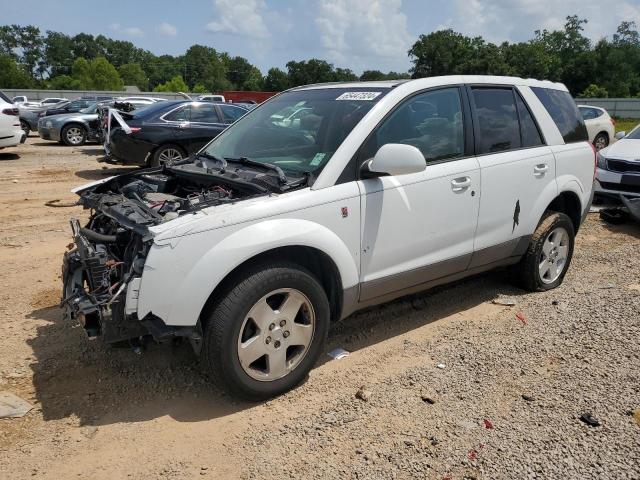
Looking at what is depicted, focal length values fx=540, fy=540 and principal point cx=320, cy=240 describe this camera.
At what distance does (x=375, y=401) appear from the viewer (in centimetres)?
333

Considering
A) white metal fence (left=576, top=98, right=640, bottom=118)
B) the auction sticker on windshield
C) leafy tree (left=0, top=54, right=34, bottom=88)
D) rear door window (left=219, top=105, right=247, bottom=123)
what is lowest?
the auction sticker on windshield

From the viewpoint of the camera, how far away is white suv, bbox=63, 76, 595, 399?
2961mm

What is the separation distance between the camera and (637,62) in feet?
238

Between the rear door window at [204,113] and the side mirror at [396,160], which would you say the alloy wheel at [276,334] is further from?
the rear door window at [204,113]

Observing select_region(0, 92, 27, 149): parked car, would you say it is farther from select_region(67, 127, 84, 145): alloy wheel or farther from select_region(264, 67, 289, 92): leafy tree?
select_region(264, 67, 289, 92): leafy tree

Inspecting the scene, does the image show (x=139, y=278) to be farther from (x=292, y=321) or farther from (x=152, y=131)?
(x=152, y=131)

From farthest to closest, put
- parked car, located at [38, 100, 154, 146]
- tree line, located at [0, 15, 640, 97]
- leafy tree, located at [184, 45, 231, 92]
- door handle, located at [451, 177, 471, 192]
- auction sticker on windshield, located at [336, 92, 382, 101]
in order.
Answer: leafy tree, located at [184, 45, 231, 92]
tree line, located at [0, 15, 640, 97]
parked car, located at [38, 100, 154, 146]
door handle, located at [451, 177, 471, 192]
auction sticker on windshield, located at [336, 92, 382, 101]

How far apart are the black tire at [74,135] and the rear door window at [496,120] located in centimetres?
1622

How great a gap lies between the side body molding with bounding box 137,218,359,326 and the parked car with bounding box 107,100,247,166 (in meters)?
7.66

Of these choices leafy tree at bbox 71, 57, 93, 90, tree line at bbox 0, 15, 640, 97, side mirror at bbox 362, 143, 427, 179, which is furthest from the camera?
leafy tree at bbox 71, 57, 93, 90

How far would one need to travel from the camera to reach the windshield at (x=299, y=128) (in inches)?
143

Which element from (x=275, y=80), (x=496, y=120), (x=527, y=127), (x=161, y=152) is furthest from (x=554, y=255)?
(x=275, y=80)

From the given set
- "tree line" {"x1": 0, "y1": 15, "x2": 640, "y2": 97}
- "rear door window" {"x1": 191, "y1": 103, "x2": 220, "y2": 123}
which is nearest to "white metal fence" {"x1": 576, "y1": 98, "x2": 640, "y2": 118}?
"tree line" {"x1": 0, "y1": 15, "x2": 640, "y2": 97}

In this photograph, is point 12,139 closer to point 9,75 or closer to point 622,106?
point 622,106
